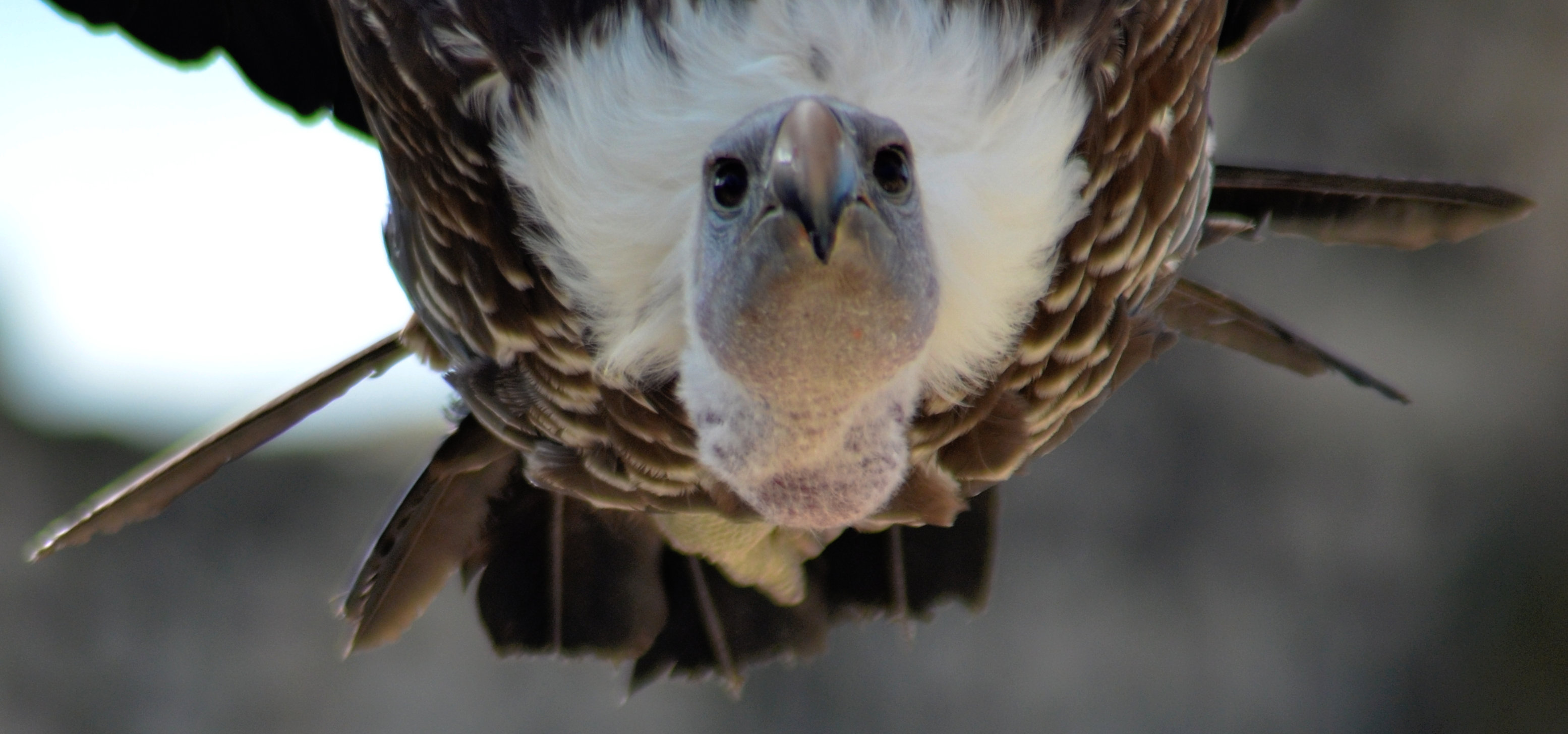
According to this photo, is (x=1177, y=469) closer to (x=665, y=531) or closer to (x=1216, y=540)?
(x=1216, y=540)

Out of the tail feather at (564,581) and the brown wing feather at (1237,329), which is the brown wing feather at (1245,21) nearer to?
the brown wing feather at (1237,329)

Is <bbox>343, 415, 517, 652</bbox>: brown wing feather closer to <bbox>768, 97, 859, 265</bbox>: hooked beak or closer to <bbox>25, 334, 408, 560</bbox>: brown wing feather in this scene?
<bbox>25, 334, 408, 560</bbox>: brown wing feather

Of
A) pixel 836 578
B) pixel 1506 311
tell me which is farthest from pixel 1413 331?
pixel 836 578

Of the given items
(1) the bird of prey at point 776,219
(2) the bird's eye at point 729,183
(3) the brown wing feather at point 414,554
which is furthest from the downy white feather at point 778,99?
(3) the brown wing feather at point 414,554

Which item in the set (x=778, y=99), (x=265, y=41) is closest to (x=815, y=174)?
(x=778, y=99)

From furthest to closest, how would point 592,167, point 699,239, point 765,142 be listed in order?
1. point 592,167
2. point 699,239
3. point 765,142

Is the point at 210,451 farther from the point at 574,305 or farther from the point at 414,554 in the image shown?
the point at 574,305

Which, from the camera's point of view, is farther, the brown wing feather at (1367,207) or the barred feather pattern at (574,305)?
the brown wing feather at (1367,207)
